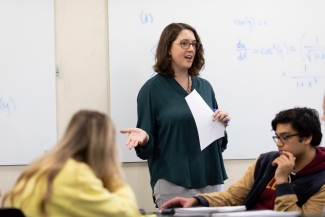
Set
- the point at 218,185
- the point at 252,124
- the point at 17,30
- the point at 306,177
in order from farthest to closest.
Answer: the point at 252,124 → the point at 17,30 → the point at 218,185 → the point at 306,177

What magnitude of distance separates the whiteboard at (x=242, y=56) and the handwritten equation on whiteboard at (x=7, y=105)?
67 cm

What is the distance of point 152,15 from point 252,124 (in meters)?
1.09

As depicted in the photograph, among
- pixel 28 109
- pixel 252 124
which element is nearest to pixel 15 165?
pixel 28 109

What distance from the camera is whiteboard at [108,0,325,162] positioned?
3.74m

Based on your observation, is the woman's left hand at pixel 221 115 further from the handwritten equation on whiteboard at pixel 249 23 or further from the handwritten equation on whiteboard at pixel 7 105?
the handwritten equation on whiteboard at pixel 7 105

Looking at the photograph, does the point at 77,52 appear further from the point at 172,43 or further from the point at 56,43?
the point at 172,43

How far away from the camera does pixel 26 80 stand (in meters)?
3.60

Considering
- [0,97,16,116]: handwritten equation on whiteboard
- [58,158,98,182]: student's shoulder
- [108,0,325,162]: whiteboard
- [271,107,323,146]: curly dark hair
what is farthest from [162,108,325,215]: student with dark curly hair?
[0,97,16,116]: handwritten equation on whiteboard

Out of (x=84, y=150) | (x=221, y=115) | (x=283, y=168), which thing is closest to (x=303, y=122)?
(x=283, y=168)

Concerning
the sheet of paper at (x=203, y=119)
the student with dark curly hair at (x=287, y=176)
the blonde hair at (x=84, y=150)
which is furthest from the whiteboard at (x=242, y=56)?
the blonde hair at (x=84, y=150)

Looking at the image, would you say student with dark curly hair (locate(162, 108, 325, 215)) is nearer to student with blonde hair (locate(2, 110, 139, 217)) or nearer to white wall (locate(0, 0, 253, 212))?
student with blonde hair (locate(2, 110, 139, 217))

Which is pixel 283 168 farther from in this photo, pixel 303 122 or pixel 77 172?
pixel 77 172

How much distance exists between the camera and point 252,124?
3965 mm

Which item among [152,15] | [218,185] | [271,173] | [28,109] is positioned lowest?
[218,185]
